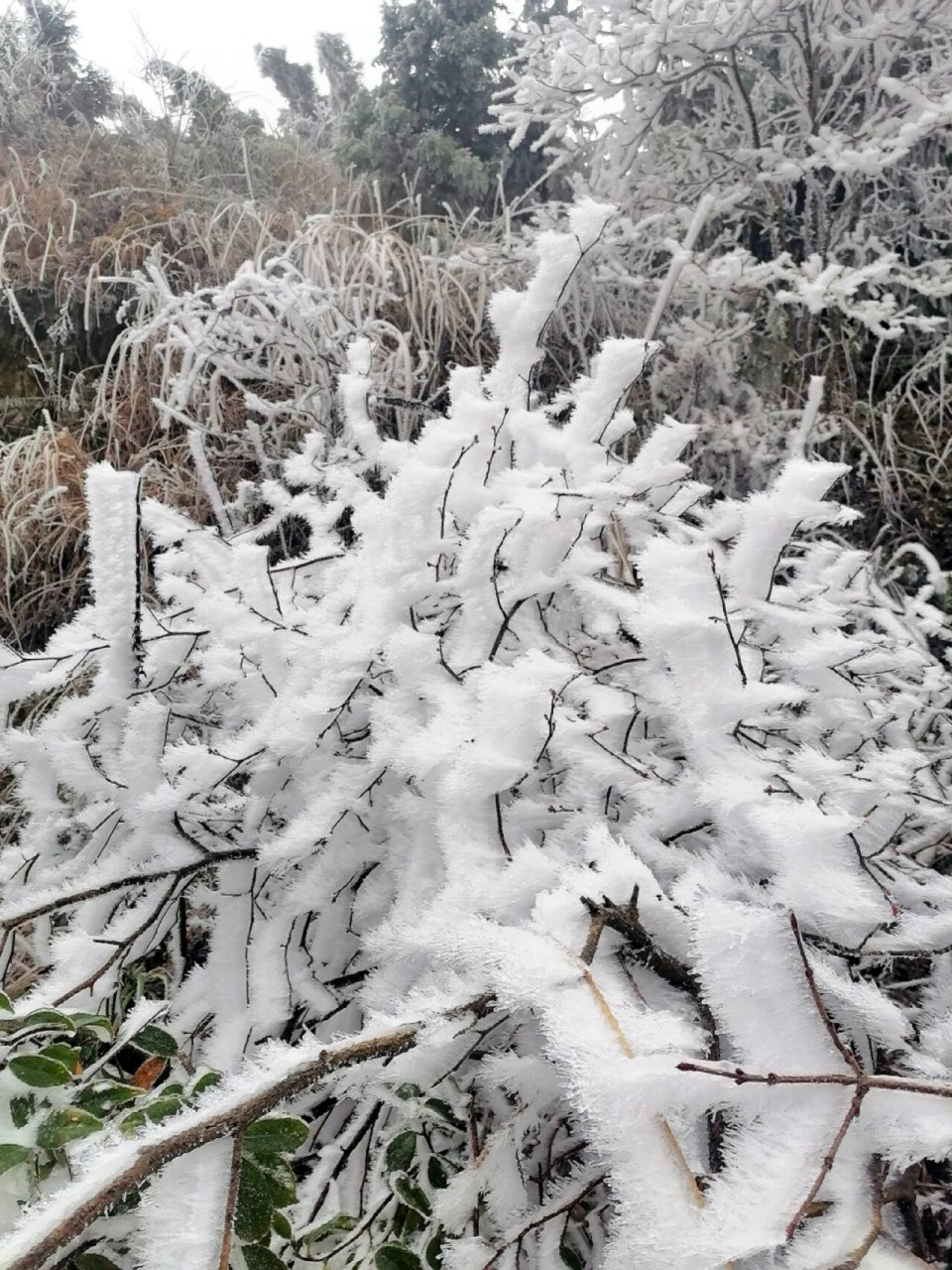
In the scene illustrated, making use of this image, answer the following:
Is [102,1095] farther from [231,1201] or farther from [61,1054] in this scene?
[231,1201]

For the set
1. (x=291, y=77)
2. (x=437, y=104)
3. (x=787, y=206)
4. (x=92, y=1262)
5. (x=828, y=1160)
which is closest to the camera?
(x=828, y=1160)

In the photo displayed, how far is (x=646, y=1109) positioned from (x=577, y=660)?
42cm

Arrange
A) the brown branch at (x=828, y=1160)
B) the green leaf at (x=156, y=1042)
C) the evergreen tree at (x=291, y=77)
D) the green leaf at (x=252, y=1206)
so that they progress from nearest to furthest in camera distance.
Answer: the brown branch at (x=828, y=1160)
the green leaf at (x=252, y=1206)
the green leaf at (x=156, y=1042)
the evergreen tree at (x=291, y=77)

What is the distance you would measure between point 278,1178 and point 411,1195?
0.39 ft

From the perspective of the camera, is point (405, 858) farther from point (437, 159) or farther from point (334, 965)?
point (437, 159)

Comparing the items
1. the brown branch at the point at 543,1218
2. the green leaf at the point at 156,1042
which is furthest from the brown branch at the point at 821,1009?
the green leaf at the point at 156,1042

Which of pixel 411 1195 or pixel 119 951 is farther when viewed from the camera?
pixel 119 951

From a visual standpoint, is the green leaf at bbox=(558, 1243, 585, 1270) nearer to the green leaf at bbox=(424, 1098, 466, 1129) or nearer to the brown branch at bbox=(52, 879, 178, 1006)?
the green leaf at bbox=(424, 1098, 466, 1129)

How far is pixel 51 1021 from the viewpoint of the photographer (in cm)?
49

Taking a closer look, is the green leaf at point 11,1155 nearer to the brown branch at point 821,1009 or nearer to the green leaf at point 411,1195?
the green leaf at point 411,1195

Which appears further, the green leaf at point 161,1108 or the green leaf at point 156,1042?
the green leaf at point 156,1042

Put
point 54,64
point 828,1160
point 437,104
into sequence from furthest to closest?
1. point 54,64
2. point 437,104
3. point 828,1160

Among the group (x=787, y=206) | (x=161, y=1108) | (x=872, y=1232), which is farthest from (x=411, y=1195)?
(x=787, y=206)

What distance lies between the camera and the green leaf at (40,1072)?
45 centimetres
